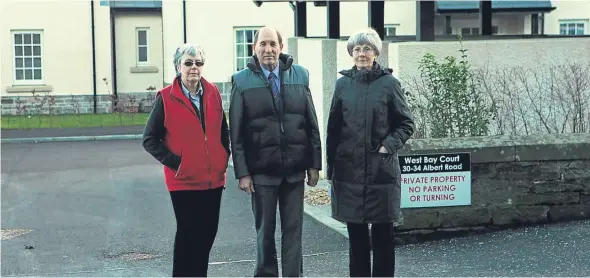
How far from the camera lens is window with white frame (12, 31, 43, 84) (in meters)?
30.3

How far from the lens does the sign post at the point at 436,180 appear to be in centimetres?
891

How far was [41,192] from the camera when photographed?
45.6 ft

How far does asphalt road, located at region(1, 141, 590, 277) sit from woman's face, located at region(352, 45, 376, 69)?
1.93m

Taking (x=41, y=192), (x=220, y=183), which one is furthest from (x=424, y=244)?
(x=41, y=192)

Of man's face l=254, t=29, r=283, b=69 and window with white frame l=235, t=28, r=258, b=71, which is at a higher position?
window with white frame l=235, t=28, r=258, b=71

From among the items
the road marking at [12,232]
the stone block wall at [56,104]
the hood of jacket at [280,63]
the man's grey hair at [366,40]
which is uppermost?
the man's grey hair at [366,40]

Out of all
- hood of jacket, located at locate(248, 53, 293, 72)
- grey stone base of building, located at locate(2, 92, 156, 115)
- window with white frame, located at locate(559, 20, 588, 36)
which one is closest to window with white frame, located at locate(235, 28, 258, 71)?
grey stone base of building, located at locate(2, 92, 156, 115)

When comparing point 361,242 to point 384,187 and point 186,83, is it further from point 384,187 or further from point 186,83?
point 186,83

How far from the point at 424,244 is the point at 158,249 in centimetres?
251

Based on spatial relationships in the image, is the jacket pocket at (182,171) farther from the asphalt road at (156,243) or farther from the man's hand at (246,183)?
the asphalt road at (156,243)

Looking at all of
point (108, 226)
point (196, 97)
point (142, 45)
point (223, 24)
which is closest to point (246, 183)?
point (196, 97)

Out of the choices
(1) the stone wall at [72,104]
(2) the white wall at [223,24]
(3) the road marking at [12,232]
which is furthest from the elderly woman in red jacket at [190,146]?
(1) the stone wall at [72,104]

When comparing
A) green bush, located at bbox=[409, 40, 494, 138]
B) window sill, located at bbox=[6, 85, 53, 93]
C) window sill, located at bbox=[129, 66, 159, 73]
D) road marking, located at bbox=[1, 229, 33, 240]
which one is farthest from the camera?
window sill, located at bbox=[129, 66, 159, 73]

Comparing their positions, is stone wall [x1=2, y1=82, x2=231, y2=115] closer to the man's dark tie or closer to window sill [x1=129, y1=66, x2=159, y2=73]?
window sill [x1=129, y1=66, x2=159, y2=73]
